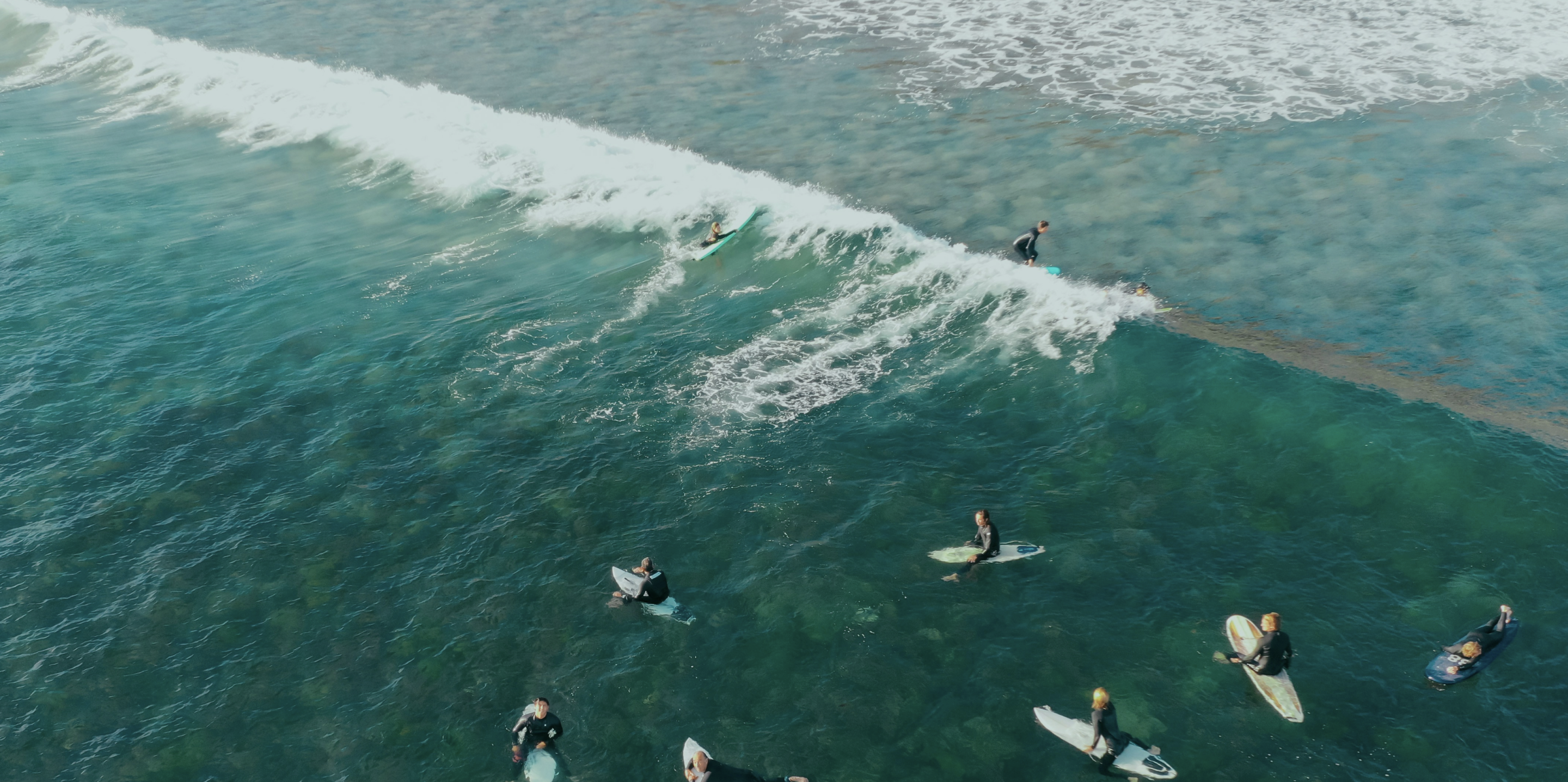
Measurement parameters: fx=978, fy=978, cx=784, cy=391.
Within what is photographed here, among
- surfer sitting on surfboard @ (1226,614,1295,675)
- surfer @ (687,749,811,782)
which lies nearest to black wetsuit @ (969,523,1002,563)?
surfer sitting on surfboard @ (1226,614,1295,675)

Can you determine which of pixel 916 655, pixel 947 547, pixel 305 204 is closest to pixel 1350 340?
pixel 947 547

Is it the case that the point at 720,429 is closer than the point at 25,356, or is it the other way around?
the point at 720,429

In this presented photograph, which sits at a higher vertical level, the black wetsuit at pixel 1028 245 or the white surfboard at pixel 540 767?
the black wetsuit at pixel 1028 245

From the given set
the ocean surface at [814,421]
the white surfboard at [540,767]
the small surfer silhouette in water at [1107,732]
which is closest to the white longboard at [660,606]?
the ocean surface at [814,421]

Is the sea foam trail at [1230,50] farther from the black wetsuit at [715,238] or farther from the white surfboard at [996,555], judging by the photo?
the white surfboard at [996,555]

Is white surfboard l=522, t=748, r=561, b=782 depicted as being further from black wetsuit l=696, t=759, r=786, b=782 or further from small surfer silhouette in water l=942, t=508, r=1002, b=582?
small surfer silhouette in water l=942, t=508, r=1002, b=582

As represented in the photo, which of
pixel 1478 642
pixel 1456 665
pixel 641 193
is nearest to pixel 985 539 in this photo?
pixel 1456 665

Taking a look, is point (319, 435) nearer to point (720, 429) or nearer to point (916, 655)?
point (720, 429)
